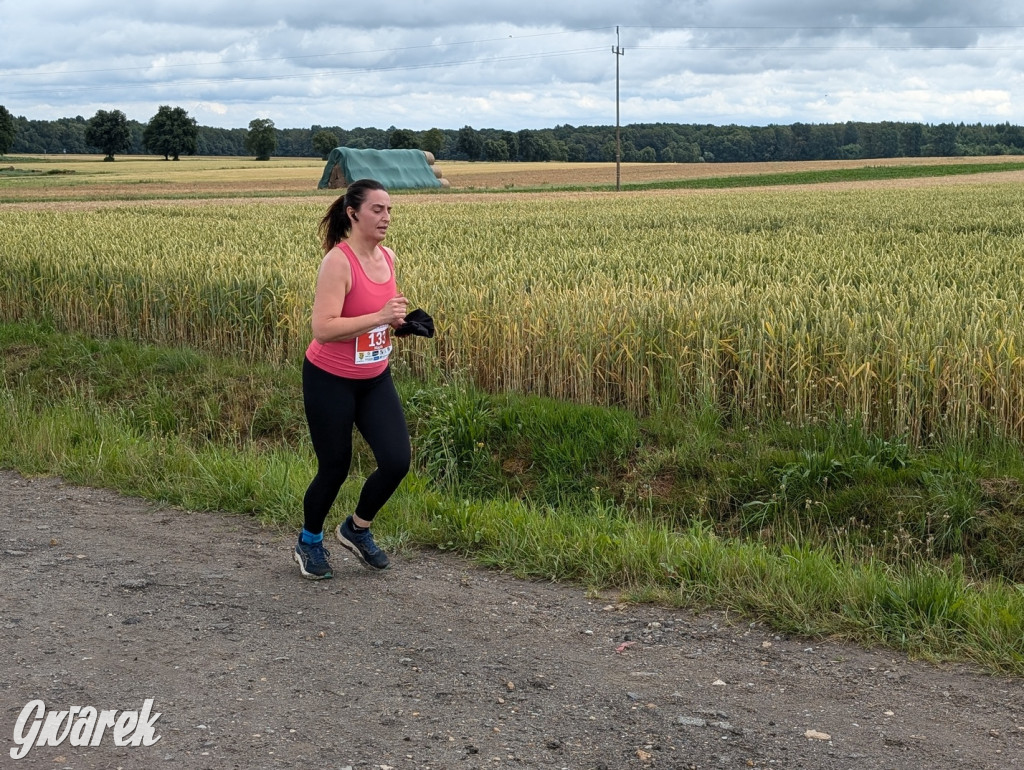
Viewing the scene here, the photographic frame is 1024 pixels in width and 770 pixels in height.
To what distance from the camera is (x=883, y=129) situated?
434ft

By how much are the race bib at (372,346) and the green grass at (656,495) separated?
1261 mm

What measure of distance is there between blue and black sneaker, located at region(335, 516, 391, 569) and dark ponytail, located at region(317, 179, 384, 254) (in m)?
1.49

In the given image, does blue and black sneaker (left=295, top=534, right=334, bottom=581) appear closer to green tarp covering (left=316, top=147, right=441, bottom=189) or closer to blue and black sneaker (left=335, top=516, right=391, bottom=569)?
blue and black sneaker (left=335, top=516, right=391, bottom=569)

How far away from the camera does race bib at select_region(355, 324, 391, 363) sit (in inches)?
218

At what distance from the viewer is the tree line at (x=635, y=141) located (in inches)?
5059

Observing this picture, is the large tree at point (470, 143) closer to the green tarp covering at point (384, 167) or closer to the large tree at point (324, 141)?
the large tree at point (324, 141)

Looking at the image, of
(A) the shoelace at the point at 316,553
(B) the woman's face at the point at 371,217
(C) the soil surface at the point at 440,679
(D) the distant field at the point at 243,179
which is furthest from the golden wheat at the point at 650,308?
(D) the distant field at the point at 243,179

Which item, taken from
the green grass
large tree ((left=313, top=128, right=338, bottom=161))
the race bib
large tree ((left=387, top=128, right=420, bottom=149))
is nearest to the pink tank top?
the race bib

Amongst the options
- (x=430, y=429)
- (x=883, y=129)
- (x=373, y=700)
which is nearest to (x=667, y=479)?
(x=430, y=429)

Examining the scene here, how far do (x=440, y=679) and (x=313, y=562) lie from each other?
1.59 meters

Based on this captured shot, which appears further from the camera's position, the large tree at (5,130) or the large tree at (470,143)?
the large tree at (470,143)

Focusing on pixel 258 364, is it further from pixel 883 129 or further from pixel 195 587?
pixel 883 129

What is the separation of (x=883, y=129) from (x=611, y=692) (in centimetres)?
13891

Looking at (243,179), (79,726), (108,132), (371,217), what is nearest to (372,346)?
(371,217)
